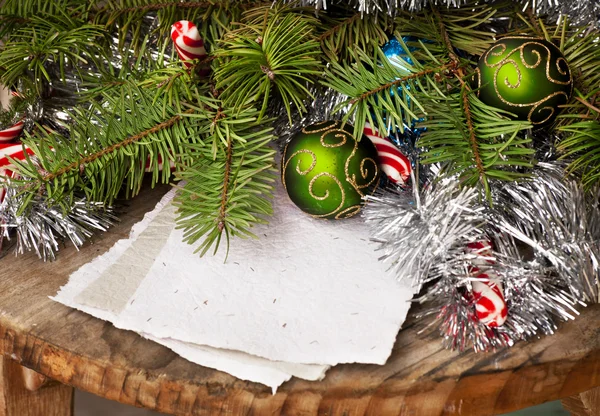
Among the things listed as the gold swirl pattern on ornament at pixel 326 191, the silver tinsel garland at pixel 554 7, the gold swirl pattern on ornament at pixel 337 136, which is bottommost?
the gold swirl pattern on ornament at pixel 326 191

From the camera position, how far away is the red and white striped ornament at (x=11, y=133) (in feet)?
1.78

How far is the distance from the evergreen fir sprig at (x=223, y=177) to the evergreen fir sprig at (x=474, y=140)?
0.39 feet

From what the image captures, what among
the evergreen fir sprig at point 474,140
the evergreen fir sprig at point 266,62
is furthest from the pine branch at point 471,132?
the evergreen fir sprig at point 266,62

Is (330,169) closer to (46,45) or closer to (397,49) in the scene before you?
(397,49)

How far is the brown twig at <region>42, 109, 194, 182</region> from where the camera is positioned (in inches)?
18.5

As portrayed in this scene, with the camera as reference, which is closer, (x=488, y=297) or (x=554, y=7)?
(x=488, y=297)

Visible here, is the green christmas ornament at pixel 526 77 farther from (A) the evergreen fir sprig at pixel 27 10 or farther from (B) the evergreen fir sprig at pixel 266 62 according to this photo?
(A) the evergreen fir sprig at pixel 27 10

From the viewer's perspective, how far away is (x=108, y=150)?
0.48 meters

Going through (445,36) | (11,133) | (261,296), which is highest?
(445,36)

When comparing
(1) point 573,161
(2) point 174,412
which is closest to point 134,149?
(2) point 174,412

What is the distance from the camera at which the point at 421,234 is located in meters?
0.44

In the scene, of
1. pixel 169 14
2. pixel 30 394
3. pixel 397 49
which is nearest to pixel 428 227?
pixel 397 49

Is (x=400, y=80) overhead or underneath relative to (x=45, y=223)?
overhead

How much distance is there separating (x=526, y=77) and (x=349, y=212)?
0.15 m
